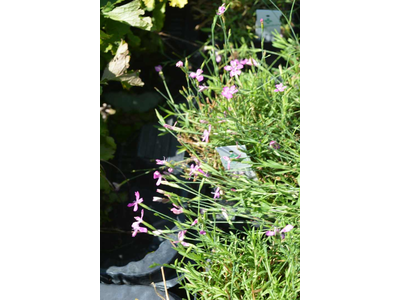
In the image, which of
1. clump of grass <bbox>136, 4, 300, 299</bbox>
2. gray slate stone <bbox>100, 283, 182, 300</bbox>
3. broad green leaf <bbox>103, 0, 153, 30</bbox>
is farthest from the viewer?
broad green leaf <bbox>103, 0, 153, 30</bbox>

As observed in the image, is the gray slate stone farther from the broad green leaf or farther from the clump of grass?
the broad green leaf

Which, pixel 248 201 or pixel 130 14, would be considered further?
pixel 130 14

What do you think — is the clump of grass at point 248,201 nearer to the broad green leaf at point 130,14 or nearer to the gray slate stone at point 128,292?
the gray slate stone at point 128,292

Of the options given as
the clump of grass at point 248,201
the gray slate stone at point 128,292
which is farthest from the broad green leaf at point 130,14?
the gray slate stone at point 128,292

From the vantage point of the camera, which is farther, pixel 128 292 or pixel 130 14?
pixel 130 14

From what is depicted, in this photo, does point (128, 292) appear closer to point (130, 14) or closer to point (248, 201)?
point (248, 201)

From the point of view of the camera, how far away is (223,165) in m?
1.23

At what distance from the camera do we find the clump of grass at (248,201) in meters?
1.00

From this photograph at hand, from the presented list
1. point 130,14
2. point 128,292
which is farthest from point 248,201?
point 130,14

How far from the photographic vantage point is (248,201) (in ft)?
3.75

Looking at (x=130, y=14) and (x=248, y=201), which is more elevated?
(x=130, y=14)

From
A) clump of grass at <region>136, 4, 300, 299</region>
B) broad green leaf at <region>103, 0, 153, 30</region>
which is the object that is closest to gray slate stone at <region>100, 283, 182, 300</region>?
clump of grass at <region>136, 4, 300, 299</region>

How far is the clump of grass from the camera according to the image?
1.00 meters

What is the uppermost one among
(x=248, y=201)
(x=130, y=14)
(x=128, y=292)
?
(x=130, y=14)
